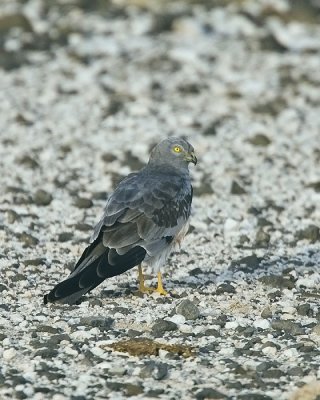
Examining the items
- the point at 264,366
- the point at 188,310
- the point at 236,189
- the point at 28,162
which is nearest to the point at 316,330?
the point at 264,366

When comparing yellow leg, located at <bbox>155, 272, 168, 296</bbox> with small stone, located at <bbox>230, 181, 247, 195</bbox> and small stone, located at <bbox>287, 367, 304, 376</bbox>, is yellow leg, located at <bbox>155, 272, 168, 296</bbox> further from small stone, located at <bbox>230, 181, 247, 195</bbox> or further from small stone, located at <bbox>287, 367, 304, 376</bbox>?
small stone, located at <bbox>230, 181, 247, 195</bbox>

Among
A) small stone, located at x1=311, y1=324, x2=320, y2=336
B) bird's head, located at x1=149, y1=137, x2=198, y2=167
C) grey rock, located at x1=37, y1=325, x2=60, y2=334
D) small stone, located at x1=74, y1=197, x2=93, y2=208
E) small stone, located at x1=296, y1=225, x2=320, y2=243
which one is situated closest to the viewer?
grey rock, located at x1=37, y1=325, x2=60, y2=334

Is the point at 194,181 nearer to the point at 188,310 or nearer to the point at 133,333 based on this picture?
the point at 188,310

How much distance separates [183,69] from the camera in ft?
80.1

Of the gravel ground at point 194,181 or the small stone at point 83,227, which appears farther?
the small stone at point 83,227

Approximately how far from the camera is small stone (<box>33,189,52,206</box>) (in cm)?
1552

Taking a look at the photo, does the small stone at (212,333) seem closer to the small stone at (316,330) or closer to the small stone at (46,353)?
the small stone at (316,330)

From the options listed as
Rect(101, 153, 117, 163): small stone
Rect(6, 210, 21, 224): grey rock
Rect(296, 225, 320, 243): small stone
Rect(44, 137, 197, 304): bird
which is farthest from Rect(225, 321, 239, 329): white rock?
Rect(101, 153, 117, 163): small stone

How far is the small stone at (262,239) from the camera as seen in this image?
45.8ft

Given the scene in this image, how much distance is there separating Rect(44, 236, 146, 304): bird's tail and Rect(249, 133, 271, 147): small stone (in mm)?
8707

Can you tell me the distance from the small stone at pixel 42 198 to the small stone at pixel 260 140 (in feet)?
16.7

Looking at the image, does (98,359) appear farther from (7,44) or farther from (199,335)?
(7,44)

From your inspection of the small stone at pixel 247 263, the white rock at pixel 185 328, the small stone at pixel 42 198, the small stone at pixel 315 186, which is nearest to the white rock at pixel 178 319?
the white rock at pixel 185 328

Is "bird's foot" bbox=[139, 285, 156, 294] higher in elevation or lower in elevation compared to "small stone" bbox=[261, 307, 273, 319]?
lower
